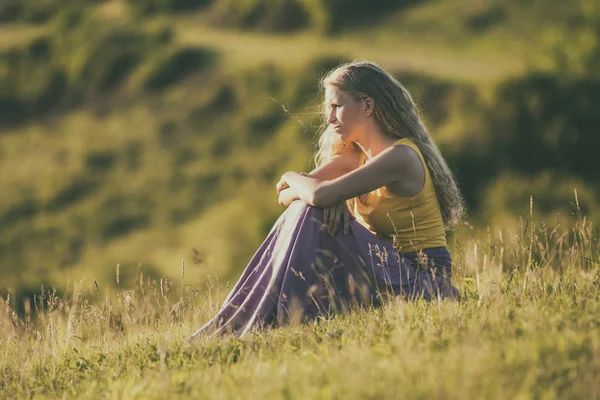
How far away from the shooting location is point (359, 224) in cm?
561

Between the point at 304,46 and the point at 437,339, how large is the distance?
4921 centimetres

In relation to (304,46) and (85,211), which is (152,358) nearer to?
(85,211)

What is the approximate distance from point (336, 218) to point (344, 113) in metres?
0.90

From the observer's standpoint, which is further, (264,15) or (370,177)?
(264,15)

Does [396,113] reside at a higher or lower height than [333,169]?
higher

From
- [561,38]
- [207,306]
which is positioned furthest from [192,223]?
[207,306]

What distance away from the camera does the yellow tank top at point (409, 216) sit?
5855 mm

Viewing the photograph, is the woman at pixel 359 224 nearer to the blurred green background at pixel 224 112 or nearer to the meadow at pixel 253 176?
the meadow at pixel 253 176

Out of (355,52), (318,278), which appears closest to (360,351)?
(318,278)

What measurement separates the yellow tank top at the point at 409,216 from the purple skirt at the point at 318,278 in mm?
278

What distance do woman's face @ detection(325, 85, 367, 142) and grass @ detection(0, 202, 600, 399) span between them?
114 cm

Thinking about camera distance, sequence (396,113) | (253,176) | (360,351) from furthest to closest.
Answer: (253,176) < (396,113) < (360,351)

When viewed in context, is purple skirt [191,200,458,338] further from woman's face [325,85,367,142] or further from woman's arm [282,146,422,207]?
woman's face [325,85,367,142]

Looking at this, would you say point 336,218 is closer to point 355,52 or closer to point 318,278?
point 318,278
